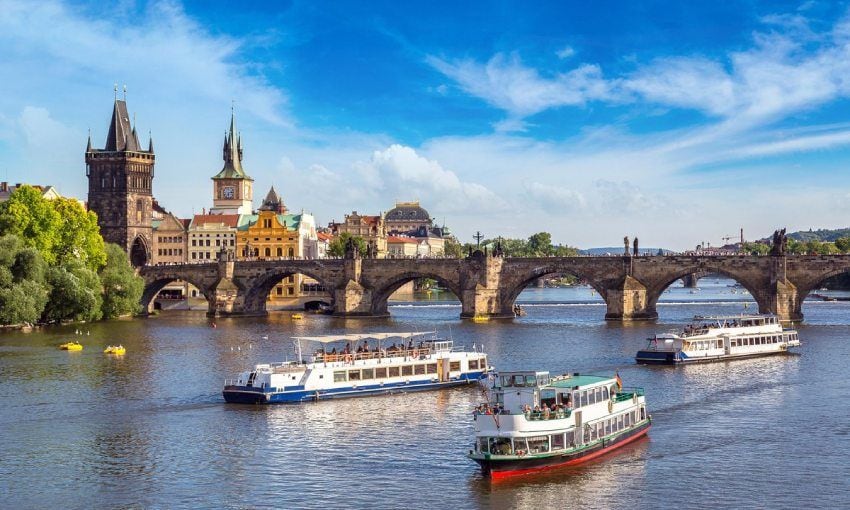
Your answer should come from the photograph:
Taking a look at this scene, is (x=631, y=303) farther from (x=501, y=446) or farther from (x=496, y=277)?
(x=501, y=446)

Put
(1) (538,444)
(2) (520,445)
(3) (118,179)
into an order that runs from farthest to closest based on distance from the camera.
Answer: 1. (3) (118,179)
2. (1) (538,444)
3. (2) (520,445)

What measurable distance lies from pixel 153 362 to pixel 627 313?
55.6 meters

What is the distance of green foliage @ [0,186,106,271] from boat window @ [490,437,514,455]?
79348 mm

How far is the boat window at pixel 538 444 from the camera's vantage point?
43188 mm

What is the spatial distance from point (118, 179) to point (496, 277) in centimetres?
6250

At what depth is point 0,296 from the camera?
100 metres

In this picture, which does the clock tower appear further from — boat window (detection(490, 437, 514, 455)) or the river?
boat window (detection(490, 437, 514, 455))

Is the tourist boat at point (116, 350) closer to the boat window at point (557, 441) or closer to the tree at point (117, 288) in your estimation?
the tree at point (117, 288)

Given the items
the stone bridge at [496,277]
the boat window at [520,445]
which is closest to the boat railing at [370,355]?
the boat window at [520,445]

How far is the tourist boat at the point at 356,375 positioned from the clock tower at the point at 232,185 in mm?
120969

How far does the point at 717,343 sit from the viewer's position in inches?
3187

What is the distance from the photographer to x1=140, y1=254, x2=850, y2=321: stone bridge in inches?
4432

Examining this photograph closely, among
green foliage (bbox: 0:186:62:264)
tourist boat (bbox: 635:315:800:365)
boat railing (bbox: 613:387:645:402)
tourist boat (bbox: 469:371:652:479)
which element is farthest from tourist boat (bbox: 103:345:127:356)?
boat railing (bbox: 613:387:645:402)

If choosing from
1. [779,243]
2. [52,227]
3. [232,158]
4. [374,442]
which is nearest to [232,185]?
[232,158]
